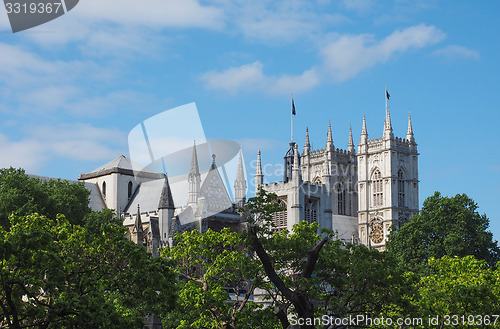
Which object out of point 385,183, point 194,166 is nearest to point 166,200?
point 194,166

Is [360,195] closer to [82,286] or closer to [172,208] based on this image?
[172,208]

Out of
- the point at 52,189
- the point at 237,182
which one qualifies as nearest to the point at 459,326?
the point at 52,189

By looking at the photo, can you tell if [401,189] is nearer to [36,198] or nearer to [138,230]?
[138,230]

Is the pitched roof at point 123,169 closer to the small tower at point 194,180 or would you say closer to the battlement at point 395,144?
the small tower at point 194,180

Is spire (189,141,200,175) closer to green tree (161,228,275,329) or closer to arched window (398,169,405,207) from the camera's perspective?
arched window (398,169,405,207)

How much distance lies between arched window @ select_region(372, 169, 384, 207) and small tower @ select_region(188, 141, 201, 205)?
42428mm

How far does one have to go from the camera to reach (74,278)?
85.3 feet

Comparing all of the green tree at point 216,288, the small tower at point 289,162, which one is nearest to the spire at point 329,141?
the small tower at point 289,162

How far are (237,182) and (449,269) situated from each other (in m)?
56.1

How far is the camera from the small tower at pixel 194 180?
85131 millimetres

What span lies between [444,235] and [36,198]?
35.3 meters

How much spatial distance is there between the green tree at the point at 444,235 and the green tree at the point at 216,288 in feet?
111

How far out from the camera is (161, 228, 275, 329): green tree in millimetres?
31014

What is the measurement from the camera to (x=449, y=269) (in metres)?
40.2
